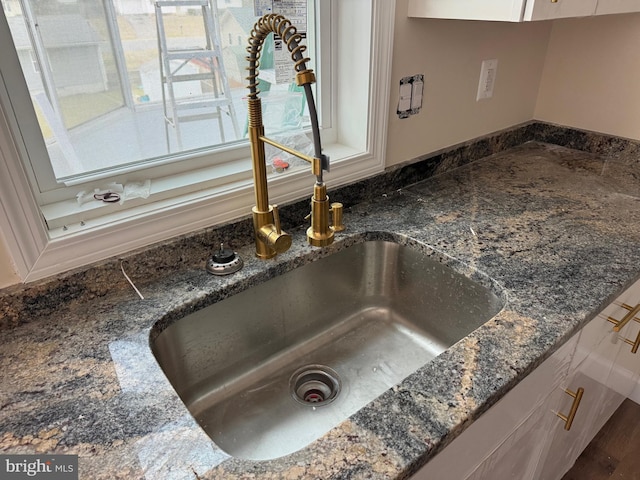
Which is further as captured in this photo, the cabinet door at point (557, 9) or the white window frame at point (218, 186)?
the cabinet door at point (557, 9)

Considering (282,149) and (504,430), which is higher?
(282,149)

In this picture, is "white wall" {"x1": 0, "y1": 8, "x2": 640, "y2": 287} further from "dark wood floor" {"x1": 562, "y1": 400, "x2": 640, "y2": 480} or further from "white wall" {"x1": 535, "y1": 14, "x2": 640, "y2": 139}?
"dark wood floor" {"x1": 562, "y1": 400, "x2": 640, "y2": 480}

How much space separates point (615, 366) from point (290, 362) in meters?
0.84

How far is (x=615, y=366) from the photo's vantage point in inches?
45.5

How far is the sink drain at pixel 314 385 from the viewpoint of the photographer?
957mm

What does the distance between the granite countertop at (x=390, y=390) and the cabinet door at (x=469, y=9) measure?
1.49ft

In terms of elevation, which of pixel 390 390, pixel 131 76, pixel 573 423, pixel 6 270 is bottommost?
pixel 573 423

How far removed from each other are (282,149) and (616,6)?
954 mm

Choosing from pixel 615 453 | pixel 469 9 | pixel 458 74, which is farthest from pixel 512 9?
pixel 615 453

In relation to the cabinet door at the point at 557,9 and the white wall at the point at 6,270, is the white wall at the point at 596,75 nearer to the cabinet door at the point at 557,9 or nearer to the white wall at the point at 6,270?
the cabinet door at the point at 557,9

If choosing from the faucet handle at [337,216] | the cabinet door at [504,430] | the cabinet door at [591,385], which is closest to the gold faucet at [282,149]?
the faucet handle at [337,216]

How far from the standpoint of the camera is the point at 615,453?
142cm

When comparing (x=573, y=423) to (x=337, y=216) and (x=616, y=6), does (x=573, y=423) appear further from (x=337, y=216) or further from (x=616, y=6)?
(x=616, y=6)

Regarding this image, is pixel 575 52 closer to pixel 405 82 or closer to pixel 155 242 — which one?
pixel 405 82
